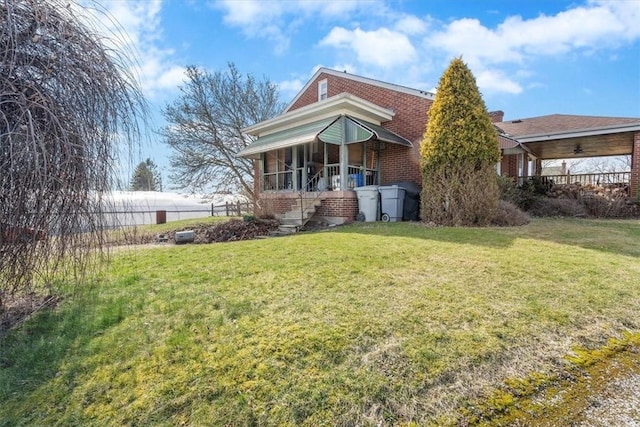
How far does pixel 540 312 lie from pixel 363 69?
16029 mm

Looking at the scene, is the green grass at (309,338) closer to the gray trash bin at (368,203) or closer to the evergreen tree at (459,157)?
the evergreen tree at (459,157)

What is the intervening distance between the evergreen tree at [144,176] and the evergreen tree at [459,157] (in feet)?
25.7

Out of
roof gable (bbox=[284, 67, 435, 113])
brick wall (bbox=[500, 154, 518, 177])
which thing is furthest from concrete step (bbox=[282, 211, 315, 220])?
brick wall (bbox=[500, 154, 518, 177])

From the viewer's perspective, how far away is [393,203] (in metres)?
10.9

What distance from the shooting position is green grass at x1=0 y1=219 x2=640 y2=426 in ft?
7.58

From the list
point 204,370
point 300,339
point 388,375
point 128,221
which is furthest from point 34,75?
point 388,375

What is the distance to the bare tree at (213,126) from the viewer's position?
21.8m

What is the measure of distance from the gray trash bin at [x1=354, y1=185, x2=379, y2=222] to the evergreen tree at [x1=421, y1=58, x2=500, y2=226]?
1834mm

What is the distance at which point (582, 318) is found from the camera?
3.36 meters

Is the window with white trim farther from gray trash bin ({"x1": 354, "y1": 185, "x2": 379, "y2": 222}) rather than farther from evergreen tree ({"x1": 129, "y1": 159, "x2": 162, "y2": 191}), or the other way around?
evergreen tree ({"x1": 129, "y1": 159, "x2": 162, "y2": 191})

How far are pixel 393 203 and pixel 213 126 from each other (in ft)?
Result: 52.6

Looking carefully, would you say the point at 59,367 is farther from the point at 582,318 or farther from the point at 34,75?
the point at 582,318

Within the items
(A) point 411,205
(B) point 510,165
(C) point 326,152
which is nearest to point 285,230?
(C) point 326,152

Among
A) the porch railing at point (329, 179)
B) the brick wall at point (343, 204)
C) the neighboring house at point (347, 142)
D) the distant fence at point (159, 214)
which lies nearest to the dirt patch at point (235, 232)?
the neighboring house at point (347, 142)
